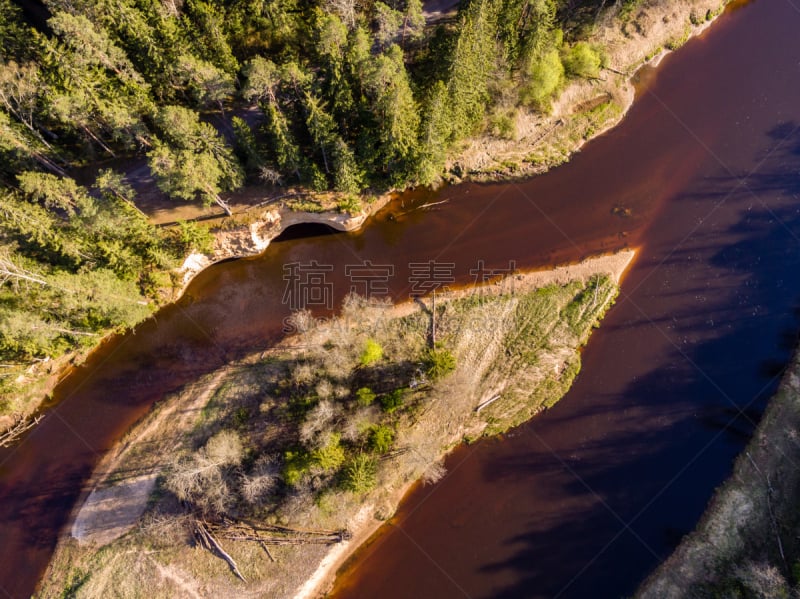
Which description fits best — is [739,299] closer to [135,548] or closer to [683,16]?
[683,16]

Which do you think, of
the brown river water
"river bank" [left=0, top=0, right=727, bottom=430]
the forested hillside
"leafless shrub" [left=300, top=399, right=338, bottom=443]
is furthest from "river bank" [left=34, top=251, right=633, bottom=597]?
the forested hillside

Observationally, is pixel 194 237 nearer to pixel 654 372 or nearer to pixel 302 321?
pixel 302 321

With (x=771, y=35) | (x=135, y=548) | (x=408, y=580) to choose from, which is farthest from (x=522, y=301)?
(x=771, y=35)

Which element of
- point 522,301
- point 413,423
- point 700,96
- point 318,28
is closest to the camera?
point 318,28

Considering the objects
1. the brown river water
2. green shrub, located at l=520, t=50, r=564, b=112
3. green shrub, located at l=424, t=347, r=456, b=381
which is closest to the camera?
green shrub, located at l=424, t=347, r=456, b=381

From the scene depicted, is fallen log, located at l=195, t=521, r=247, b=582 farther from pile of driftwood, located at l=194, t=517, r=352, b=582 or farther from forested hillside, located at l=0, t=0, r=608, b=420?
forested hillside, located at l=0, t=0, r=608, b=420
